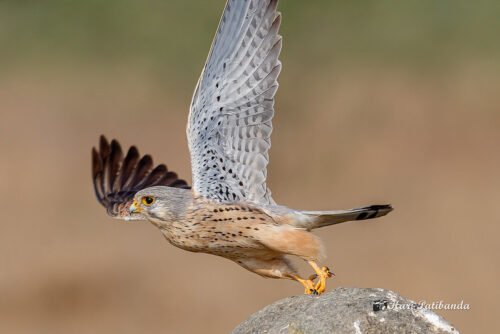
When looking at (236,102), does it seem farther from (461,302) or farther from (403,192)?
(403,192)

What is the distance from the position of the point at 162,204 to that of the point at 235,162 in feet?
1.79

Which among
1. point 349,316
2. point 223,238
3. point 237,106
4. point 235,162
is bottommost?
point 349,316

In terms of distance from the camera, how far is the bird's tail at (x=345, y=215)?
9148 millimetres

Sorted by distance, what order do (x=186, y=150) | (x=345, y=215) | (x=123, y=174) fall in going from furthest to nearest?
(x=186, y=150) < (x=123, y=174) < (x=345, y=215)

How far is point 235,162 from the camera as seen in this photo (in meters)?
9.88

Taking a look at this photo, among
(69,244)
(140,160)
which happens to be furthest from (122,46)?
(140,160)

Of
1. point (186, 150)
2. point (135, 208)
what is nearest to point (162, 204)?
point (135, 208)

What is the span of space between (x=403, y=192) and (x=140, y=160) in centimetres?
569

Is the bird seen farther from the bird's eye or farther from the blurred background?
the blurred background

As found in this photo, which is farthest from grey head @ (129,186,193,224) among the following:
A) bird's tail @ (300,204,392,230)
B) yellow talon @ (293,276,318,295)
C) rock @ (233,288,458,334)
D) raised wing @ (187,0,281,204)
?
rock @ (233,288,458,334)

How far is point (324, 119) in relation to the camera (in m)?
18.3

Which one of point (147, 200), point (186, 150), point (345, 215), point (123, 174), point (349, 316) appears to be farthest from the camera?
point (186, 150)

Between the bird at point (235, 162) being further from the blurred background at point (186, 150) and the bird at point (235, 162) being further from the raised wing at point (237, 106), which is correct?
the blurred background at point (186, 150)

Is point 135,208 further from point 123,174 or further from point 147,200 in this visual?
point 123,174
